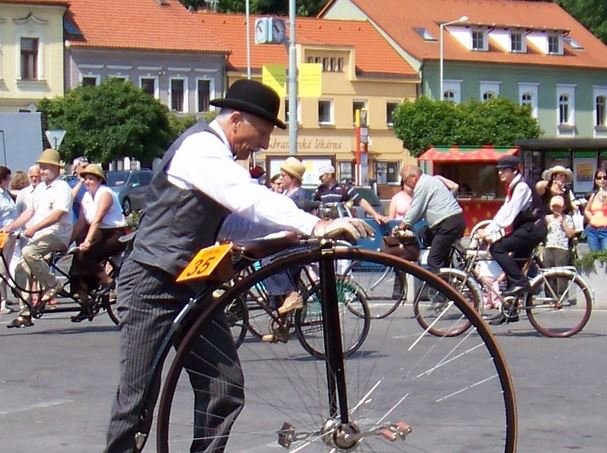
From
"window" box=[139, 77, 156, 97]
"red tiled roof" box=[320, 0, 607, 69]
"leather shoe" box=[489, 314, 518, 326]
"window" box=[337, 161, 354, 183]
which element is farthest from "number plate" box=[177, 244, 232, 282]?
"red tiled roof" box=[320, 0, 607, 69]

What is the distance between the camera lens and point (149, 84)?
73.2 metres

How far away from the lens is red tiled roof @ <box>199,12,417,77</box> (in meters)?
75.8

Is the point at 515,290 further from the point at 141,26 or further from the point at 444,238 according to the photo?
the point at 141,26

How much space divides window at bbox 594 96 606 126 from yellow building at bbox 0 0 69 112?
34.0 meters

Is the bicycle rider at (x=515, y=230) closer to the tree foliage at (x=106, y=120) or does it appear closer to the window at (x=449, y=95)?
the tree foliage at (x=106, y=120)

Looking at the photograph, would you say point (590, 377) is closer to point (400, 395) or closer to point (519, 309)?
point (519, 309)

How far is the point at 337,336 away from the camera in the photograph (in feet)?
17.6

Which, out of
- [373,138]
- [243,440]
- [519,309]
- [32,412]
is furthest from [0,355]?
[373,138]

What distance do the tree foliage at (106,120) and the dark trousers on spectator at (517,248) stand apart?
164 feet

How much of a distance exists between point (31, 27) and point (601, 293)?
5514 cm

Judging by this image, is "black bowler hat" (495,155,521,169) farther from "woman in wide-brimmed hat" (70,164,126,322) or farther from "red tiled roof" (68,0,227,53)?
"red tiled roof" (68,0,227,53)

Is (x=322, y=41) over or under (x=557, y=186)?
over

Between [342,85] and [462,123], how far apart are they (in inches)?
304

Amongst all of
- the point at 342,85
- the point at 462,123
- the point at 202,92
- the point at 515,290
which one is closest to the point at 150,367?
the point at 515,290
